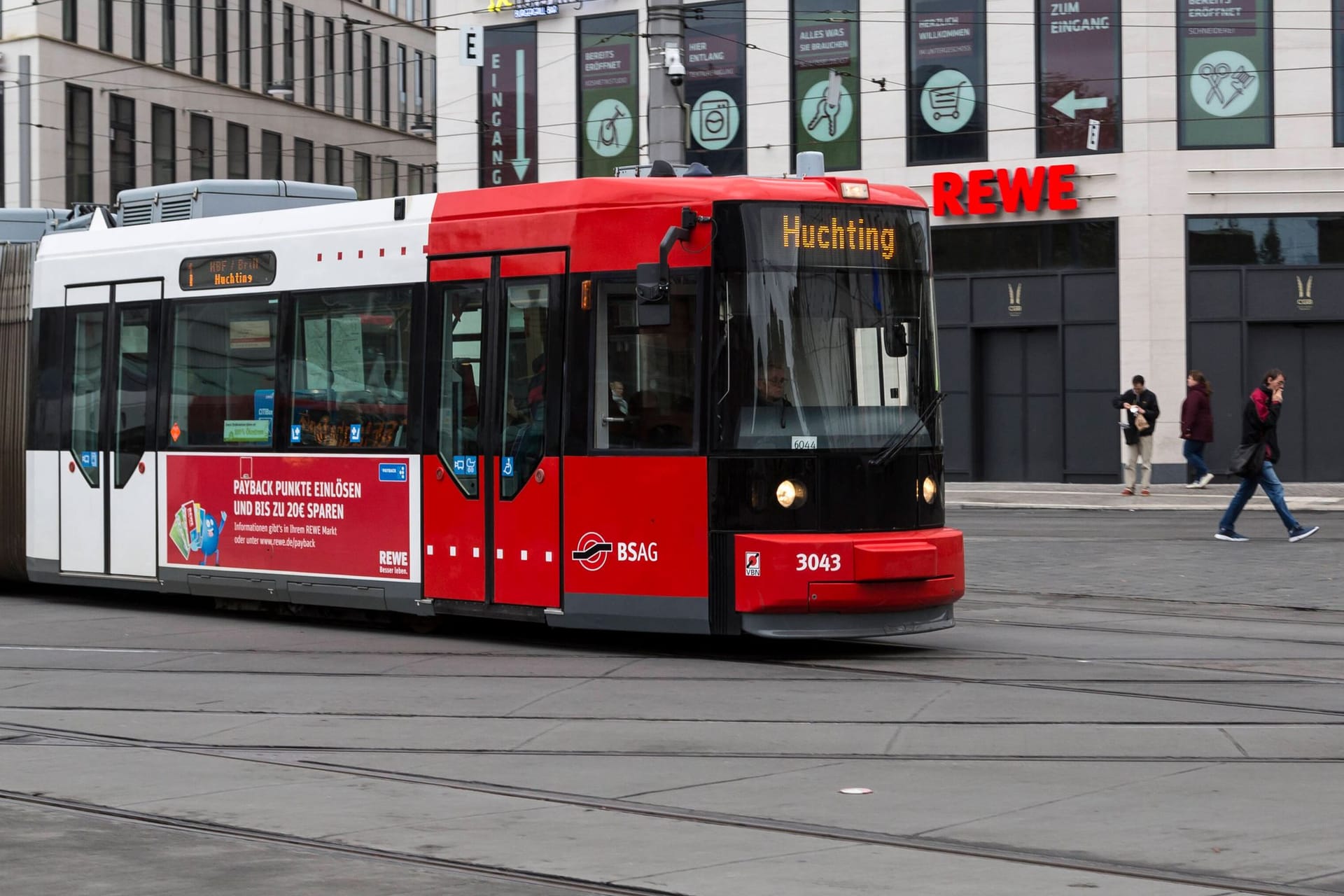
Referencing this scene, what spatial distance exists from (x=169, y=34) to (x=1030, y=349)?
29909mm

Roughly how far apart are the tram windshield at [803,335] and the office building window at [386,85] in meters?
51.8

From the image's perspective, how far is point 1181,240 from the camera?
28.0 m

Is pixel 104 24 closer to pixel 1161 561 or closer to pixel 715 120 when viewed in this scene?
pixel 715 120

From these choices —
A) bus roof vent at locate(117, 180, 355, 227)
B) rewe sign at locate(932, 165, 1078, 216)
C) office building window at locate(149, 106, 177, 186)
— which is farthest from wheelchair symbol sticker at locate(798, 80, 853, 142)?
office building window at locate(149, 106, 177, 186)

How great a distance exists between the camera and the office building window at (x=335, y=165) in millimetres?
57625

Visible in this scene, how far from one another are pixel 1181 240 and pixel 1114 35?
3199 millimetres

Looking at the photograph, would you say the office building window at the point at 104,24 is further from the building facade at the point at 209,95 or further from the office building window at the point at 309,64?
the office building window at the point at 309,64

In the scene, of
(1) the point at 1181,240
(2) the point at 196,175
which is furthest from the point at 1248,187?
(2) the point at 196,175

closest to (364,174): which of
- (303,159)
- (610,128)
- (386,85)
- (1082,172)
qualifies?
(386,85)

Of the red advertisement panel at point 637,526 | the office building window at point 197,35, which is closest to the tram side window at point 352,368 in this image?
the red advertisement panel at point 637,526

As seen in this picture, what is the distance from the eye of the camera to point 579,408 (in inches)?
427

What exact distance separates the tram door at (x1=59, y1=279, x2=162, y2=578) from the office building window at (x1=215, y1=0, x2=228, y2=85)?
3978cm

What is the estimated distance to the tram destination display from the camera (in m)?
12.7

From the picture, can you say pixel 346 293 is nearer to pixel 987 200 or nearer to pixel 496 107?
pixel 987 200
